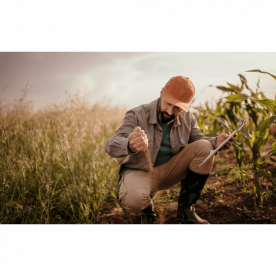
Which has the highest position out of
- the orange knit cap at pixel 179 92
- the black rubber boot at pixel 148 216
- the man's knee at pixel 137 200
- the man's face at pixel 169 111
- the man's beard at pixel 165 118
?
the orange knit cap at pixel 179 92

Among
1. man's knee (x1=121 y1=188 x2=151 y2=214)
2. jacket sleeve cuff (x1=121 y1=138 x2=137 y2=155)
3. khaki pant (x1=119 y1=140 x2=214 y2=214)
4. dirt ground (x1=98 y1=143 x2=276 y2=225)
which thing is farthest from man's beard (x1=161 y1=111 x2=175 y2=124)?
dirt ground (x1=98 y1=143 x2=276 y2=225)

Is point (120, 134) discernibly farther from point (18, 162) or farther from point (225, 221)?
point (225, 221)

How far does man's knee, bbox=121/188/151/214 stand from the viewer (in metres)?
1.59

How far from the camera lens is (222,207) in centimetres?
187

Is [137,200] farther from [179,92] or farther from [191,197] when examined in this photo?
[179,92]

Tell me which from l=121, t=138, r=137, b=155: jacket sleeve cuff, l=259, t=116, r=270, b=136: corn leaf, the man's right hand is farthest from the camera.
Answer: l=259, t=116, r=270, b=136: corn leaf

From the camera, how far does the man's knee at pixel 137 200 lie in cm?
159

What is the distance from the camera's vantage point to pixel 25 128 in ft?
6.63

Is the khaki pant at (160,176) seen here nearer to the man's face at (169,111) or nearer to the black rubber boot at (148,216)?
the black rubber boot at (148,216)

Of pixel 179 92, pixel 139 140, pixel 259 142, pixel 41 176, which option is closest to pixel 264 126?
pixel 259 142

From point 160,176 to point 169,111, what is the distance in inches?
24.3

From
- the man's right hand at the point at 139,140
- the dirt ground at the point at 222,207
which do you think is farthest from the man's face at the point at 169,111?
the dirt ground at the point at 222,207

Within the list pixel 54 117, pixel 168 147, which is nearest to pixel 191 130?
pixel 168 147

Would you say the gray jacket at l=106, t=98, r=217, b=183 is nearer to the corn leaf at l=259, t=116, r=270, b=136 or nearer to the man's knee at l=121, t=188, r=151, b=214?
the man's knee at l=121, t=188, r=151, b=214
